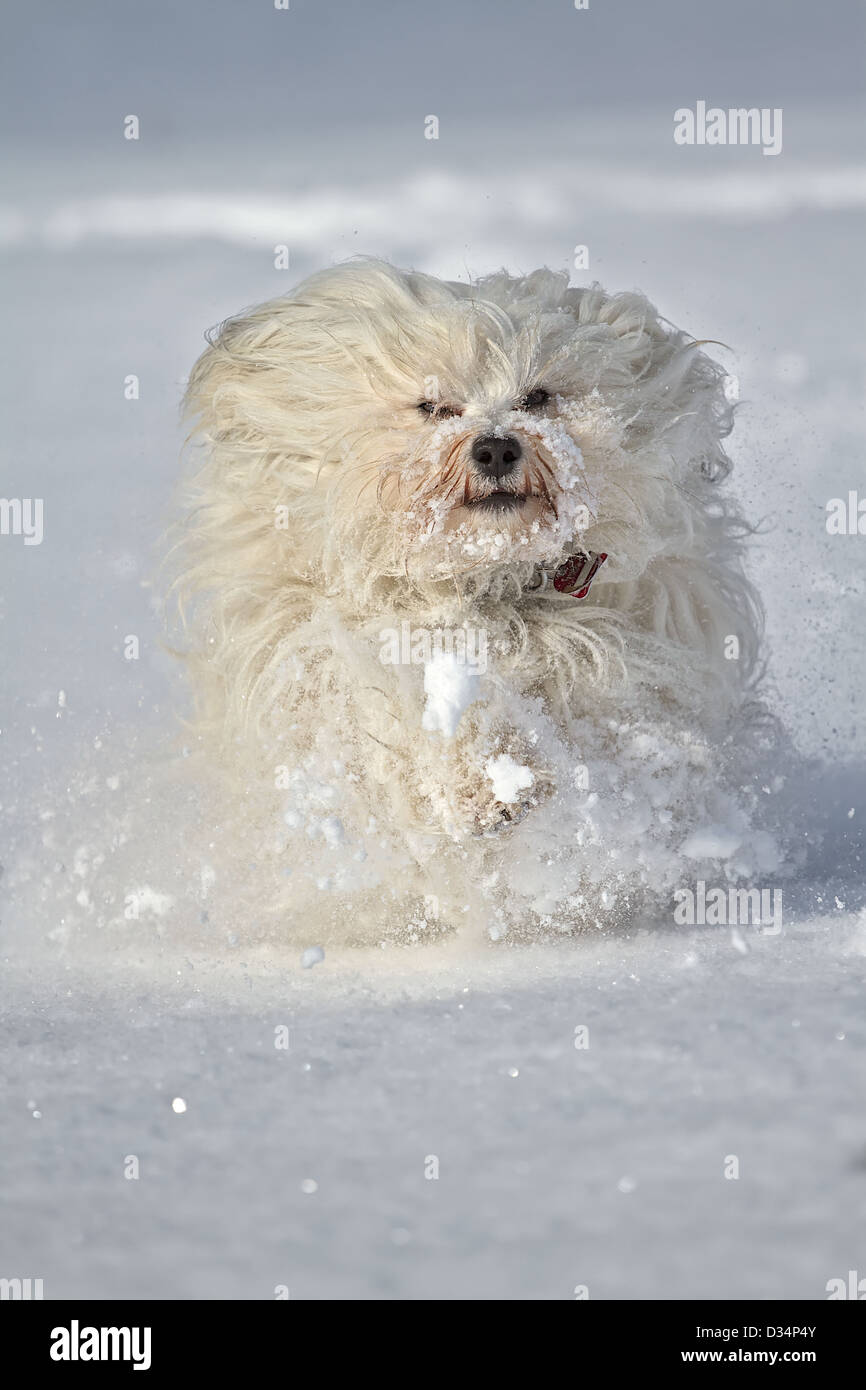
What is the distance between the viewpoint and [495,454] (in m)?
2.94

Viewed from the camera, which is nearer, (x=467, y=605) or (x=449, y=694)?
(x=449, y=694)

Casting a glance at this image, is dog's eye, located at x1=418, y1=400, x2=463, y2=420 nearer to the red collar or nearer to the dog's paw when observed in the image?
the red collar

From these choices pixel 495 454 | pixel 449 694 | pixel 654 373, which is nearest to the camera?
pixel 495 454

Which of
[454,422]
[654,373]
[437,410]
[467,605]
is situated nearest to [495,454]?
[454,422]

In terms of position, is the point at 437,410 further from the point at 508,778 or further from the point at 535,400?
the point at 508,778

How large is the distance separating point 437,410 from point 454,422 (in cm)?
11

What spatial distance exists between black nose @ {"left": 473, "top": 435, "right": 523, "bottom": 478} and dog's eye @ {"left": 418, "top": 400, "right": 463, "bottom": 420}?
227mm

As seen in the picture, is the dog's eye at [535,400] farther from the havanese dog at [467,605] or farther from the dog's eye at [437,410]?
the dog's eye at [437,410]

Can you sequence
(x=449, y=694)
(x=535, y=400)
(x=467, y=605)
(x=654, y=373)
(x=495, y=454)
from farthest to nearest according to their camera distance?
(x=654, y=373)
(x=467, y=605)
(x=535, y=400)
(x=449, y=694)
(x=495, y=454)

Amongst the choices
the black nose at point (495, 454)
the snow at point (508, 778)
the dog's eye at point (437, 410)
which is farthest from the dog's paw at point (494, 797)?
the dog's eye at point (437, 410)

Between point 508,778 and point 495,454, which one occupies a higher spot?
point 495,454

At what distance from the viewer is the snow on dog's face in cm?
305

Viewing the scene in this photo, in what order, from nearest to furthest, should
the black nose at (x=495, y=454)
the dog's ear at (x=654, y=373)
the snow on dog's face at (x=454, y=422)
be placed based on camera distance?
1. the black nose at (x=495, y=454)
2. the snow on dog's face at (x=454, y=422)
3. the dog's ear at (x=654, y=373)

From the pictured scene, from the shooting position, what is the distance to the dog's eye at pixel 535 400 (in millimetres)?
3148
